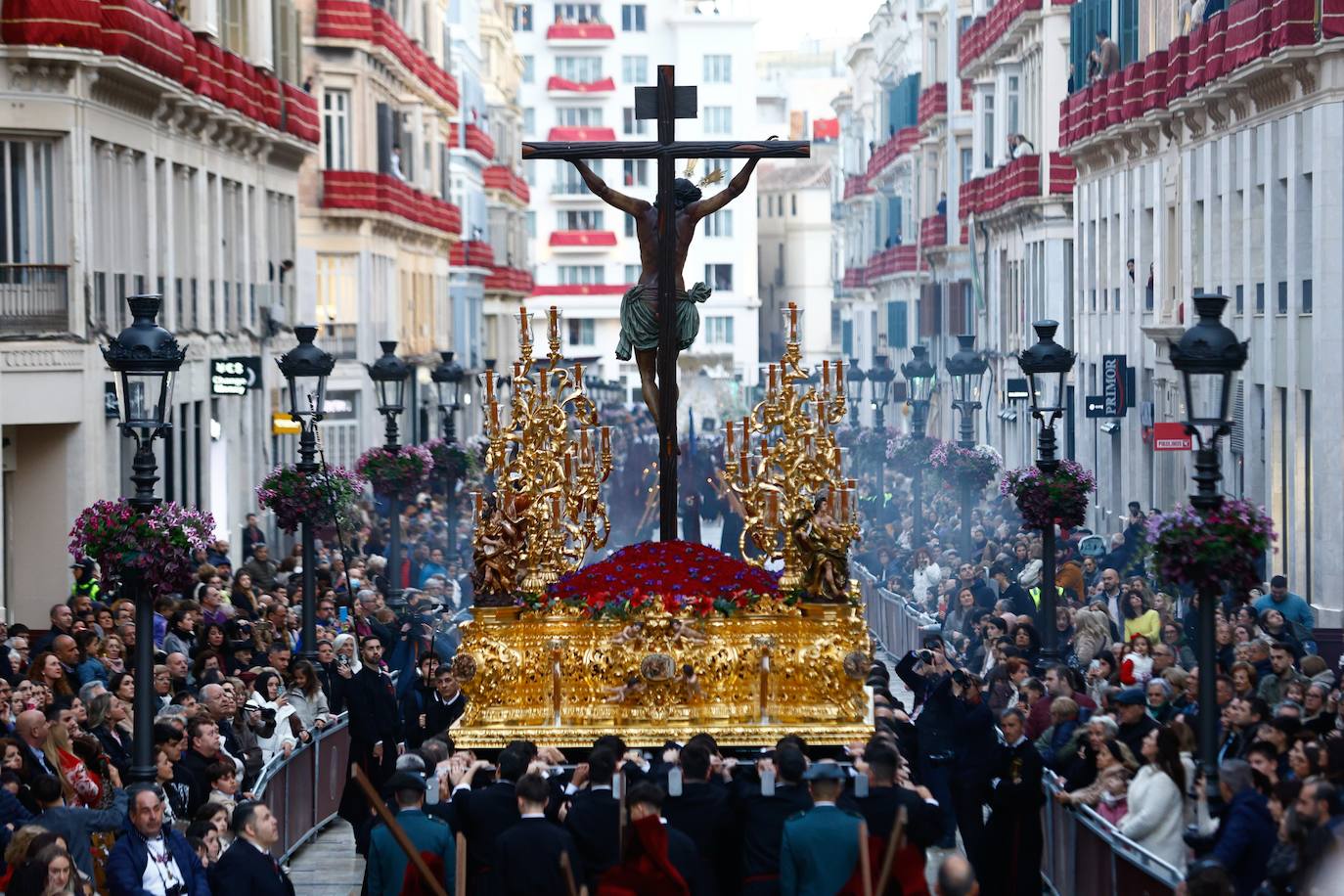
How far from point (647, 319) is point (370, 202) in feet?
138

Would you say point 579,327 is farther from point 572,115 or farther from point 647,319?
point 647,319

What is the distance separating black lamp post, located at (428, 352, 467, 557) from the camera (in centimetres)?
4109

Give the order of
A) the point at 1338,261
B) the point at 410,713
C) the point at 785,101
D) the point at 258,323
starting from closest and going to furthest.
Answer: the point at 410,713 → the point at 1338,261 → the point at 258,323 → the point at 785,101

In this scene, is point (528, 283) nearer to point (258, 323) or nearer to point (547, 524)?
point (258, 323)

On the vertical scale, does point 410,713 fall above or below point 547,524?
below

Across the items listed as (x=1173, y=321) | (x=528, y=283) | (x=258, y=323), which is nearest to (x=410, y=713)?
(x=1173, y=321)

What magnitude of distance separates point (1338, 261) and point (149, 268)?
629 inches

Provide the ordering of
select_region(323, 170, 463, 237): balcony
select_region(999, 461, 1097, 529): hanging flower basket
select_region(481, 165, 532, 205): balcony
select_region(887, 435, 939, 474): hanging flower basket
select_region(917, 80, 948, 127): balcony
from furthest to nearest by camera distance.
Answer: select_region(481, 165, 532, 205): balcony
select_region(917, 80, 948, 127): balcony
select_region(323, 170, 463, 237): balcony
select_region(887, 435, 939, 474): hanging flower basket
select_region(999, 461, 1097, 529): hanging flower basket

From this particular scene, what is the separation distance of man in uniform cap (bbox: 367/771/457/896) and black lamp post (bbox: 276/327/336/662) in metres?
10.4

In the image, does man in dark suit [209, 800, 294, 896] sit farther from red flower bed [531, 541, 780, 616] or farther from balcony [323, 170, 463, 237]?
balcony [323, 170, 463, 237]

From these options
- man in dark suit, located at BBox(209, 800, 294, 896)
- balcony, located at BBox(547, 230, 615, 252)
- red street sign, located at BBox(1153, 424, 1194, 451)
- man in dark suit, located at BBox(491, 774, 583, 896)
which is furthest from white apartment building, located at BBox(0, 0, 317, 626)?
balcony, located at BBox(547, 230, 615, 252)

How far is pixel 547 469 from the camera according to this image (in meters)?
21.2

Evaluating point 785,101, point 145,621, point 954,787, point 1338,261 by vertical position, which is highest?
point 785,101

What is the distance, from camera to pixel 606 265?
13525cm
